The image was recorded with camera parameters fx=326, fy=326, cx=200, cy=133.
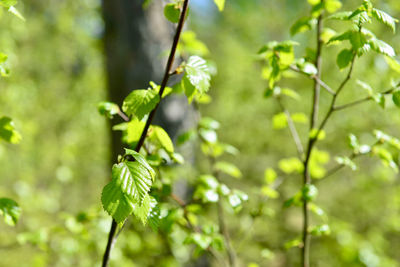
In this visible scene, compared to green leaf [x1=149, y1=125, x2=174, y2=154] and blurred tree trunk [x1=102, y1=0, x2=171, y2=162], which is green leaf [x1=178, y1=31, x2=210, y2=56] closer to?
green leaf [x1=149, y1=125, x2=174, y2=154]

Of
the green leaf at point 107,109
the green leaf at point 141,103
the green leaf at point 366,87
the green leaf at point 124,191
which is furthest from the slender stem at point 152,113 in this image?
the green leaf at point 366,87

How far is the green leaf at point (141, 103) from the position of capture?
79 centimetres

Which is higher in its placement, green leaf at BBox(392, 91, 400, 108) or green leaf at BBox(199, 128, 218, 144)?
green leaf at BBox(392, 91, 400, 108)

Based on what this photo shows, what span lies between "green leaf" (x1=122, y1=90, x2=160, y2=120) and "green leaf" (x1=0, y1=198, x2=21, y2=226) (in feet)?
1.89

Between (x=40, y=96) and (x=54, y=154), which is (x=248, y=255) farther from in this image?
(x=40, y=96)

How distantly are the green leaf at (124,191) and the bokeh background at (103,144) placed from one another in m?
1.75

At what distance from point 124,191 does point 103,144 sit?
5296mm

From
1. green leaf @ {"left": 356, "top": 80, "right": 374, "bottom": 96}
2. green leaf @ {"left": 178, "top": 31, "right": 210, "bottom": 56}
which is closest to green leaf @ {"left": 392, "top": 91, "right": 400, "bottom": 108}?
green leaf @ {"left": 356, "top": 80, "right": 374, "bottom": 96}

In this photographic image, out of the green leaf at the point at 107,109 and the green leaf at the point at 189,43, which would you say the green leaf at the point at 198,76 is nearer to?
the green leaf at the point at 107,109

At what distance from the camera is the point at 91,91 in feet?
17.2

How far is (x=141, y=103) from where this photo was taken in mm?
803

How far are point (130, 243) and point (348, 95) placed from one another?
3673 mm

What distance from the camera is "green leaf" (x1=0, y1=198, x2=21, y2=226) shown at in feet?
3.40

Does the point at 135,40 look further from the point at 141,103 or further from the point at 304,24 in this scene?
the point at 141,103
